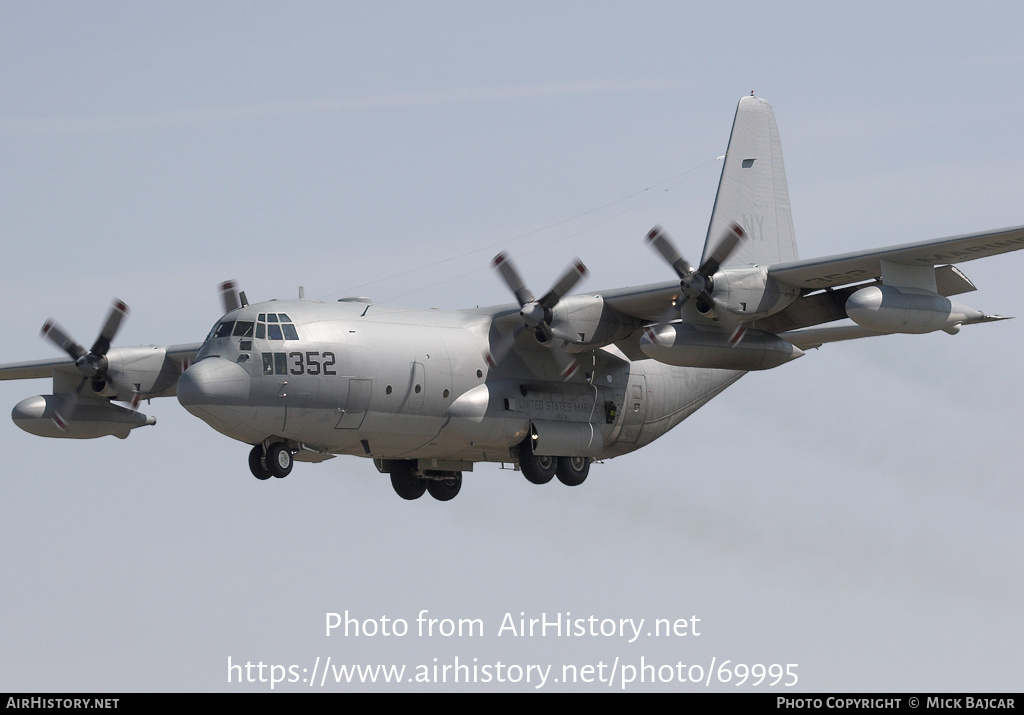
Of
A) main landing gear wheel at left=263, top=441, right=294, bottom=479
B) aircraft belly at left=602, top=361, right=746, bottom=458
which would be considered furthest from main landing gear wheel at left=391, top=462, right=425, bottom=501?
main landing gear wheel at left=263, top=441, right=294, bottom=479

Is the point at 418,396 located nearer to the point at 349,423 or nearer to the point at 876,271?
the point at 349,423

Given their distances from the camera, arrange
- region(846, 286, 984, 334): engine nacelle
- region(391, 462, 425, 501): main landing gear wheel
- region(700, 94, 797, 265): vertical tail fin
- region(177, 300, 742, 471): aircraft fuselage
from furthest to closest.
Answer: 1. region(700, 94, 797, 265): vertical tail fin
2. region(391, 462, 425, 501): main landing gear wheel
3. region(177, 300, 742, 471): aircraft fuselage
4. region(846, 286, 984, 334): engine nacelle

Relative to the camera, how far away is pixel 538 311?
1082 inches

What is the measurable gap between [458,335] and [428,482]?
3.49 m

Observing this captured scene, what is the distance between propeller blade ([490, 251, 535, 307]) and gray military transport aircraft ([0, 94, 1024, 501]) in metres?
0.03

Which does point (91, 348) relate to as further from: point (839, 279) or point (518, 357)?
point (839, 279)

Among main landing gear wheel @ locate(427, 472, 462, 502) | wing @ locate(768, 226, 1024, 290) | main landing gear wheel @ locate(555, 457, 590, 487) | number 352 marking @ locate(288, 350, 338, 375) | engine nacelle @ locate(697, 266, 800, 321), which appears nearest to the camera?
wing @ locate(768, 226, 1024, 290)

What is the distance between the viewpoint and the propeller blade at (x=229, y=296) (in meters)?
28.2

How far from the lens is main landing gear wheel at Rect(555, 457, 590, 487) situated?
29.1m

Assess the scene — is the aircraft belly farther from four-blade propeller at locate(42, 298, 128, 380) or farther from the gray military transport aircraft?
four-blade propeller at locate(42, 298, 128, 380)

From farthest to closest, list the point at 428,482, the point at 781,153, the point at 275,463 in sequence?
1. the point at 781,153
2. the point at 428,482
3. the point at 275,463

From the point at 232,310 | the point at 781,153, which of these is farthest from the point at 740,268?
the point at 232,310

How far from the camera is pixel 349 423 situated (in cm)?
2623

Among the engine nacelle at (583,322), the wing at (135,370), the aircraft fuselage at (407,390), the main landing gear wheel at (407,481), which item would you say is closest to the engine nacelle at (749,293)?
the engine nacelle at (583,322)
